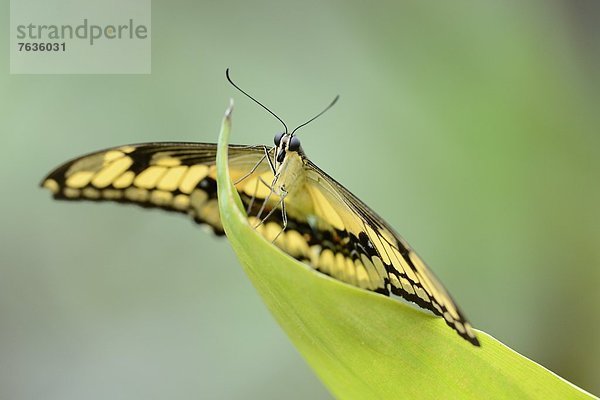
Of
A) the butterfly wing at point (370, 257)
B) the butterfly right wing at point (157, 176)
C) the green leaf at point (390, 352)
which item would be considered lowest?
the green leaf at point (390, 352)

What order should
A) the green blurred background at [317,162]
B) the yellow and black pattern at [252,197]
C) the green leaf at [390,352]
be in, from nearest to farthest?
the green leaf at [390,352] → the yellow and black pattern at [252,197] → the green blurred background at [317,162]

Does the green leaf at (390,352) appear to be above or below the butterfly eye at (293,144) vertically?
below

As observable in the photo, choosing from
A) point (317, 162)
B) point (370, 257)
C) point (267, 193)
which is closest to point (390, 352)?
point (370, 257)

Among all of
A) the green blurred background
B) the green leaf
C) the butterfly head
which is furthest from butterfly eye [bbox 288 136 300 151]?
the green blurred background

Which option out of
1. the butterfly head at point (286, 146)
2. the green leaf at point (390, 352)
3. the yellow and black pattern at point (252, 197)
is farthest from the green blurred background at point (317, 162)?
the green leaf at point (390, 352)

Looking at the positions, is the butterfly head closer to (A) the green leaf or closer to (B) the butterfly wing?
(B) the butterfly wing

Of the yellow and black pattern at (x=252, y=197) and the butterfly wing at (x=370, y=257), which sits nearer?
the butterfly wing at (x=370, y=257)

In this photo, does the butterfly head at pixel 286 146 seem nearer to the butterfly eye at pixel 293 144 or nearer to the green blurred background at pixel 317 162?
the butterfly eye at pixel 293 144

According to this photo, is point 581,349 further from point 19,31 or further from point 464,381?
point 19,31
